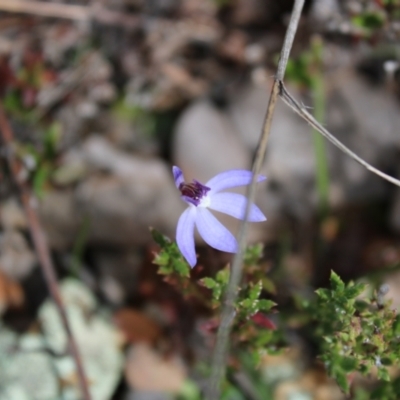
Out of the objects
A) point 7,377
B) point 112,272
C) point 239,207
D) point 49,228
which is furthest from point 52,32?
point 239,207

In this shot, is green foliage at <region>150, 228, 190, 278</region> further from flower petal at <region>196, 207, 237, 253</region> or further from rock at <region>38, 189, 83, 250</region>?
rock at <region>38, 189, 83, 250</region>

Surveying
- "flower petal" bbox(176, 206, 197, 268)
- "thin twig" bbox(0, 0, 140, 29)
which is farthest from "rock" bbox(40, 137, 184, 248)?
"flower petal" bbox(176, 206, 197, 268)

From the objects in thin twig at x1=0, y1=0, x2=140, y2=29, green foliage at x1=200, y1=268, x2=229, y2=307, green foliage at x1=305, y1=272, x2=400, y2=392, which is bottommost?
green foliage at x1=305, y1=272, x2=400, y2=392

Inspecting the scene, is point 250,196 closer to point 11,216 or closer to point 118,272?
point 118,272

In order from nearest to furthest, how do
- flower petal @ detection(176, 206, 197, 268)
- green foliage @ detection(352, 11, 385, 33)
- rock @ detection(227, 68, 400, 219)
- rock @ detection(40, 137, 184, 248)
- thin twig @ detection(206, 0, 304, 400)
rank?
thin twig @ detection(206, 0, 304, 400) → flower petal @ detection(176, 206, 197, 268) → green foliage @ detection(352, 11, 385, 33) → rock @ detection(40, 137, 184, 248) → rock @ detection(227, 68, 400, 219)

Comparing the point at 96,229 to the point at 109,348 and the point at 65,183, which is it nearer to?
the point at 65,183

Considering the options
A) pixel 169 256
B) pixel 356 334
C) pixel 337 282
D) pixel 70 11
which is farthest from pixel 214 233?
pixel 70 11
